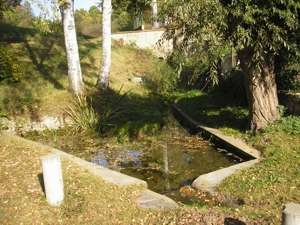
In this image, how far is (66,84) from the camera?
58.4 feet

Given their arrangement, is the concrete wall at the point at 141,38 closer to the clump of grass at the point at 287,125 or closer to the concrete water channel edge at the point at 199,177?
the concrete water channel edge at the point at 199,177

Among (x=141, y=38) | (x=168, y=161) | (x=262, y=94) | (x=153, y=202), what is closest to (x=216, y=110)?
(x=262, y=94)

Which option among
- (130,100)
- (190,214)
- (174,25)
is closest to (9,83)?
(130,100)

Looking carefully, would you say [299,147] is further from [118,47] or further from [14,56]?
[118,47]

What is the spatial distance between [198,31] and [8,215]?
526cm

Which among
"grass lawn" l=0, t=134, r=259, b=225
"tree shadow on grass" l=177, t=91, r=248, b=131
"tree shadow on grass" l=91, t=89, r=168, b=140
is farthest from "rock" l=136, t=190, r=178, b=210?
"tree shadow on grass" l=91, t=89, r=168, b=140

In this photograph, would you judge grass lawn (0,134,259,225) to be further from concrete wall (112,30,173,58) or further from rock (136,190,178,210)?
concrete wall (112,30,173,58)

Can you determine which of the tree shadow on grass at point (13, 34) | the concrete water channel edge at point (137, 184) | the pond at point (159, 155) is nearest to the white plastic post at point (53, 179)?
the concrete water channel edge at point (137, 184)

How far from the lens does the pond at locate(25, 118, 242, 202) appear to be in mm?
10481

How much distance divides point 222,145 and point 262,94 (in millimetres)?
1671

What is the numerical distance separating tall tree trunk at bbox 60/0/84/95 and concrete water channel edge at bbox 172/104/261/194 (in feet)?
12.4

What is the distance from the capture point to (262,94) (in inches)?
466

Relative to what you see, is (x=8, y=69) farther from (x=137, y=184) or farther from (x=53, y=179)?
(x=53, y=179)

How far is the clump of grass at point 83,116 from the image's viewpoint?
47.7ft
